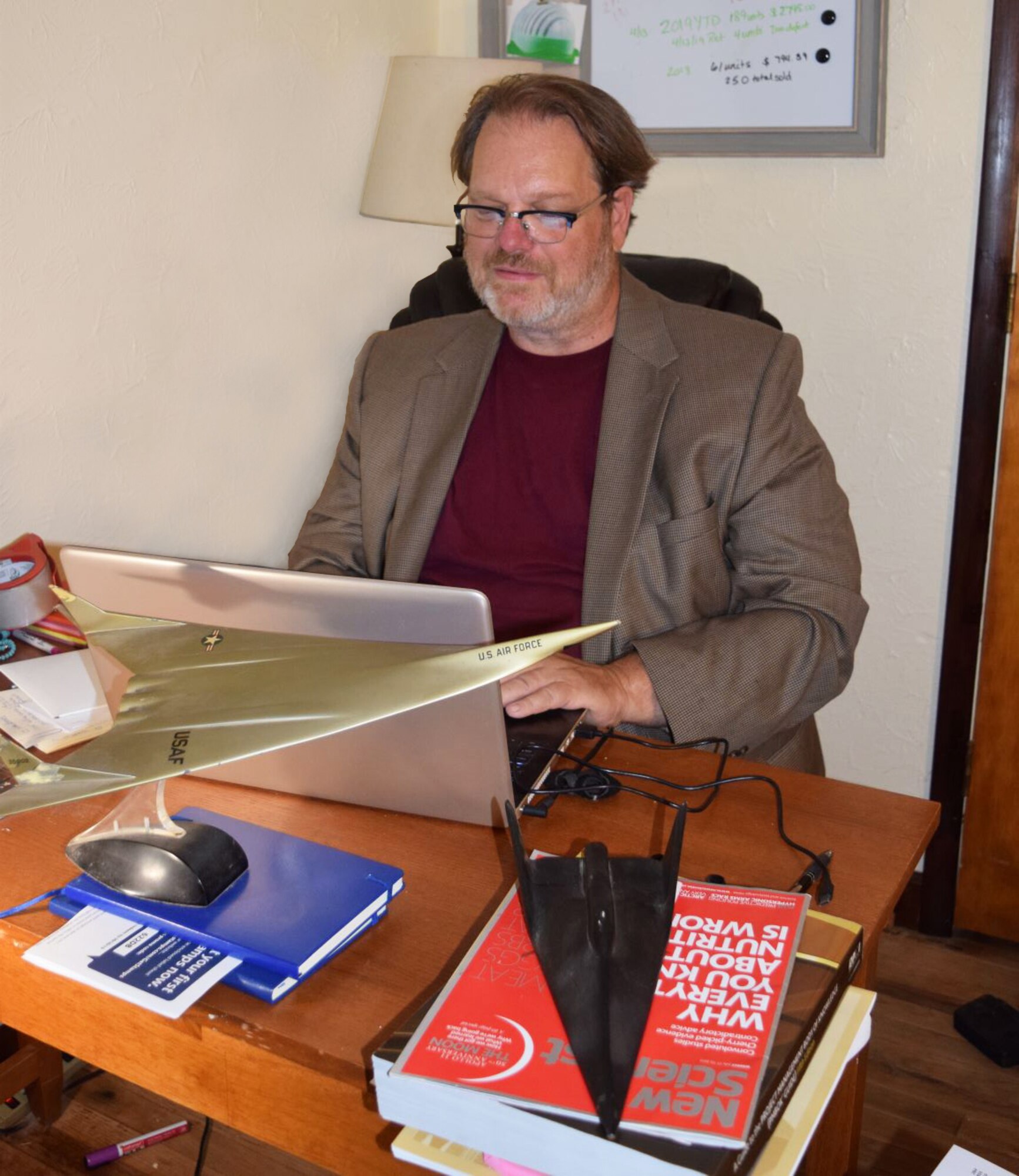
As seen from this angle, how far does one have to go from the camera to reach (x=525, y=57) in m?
2.26

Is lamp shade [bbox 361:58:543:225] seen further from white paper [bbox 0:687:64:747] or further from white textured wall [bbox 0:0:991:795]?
white paper [bbox 0:687:64:747]

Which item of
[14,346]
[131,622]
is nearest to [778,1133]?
[131,622]

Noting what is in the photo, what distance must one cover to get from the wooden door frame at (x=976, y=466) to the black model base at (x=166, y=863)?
4.97 feet

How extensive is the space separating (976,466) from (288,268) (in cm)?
121

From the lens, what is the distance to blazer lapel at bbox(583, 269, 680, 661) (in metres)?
1.56

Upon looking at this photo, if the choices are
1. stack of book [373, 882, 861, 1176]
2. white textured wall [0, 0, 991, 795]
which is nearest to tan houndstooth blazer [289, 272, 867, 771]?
white textured wall [0, 0, 991, 795]

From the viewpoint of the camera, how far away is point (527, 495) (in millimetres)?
1709

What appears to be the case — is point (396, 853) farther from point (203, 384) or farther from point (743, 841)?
point (203, 384)

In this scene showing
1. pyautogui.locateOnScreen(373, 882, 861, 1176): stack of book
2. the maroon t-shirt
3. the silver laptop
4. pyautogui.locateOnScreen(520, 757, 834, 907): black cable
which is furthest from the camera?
the maroon t-shirt

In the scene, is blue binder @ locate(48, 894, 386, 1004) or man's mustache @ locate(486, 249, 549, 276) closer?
blue binder @ locate(48, 894, 386, 1004)

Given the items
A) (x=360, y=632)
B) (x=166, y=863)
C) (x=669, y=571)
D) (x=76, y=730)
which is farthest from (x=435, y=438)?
(x=166, y=863)

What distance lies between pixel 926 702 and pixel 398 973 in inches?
62.0

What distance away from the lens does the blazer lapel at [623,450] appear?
1563mm

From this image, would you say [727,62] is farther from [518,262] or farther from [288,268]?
[288,268]
